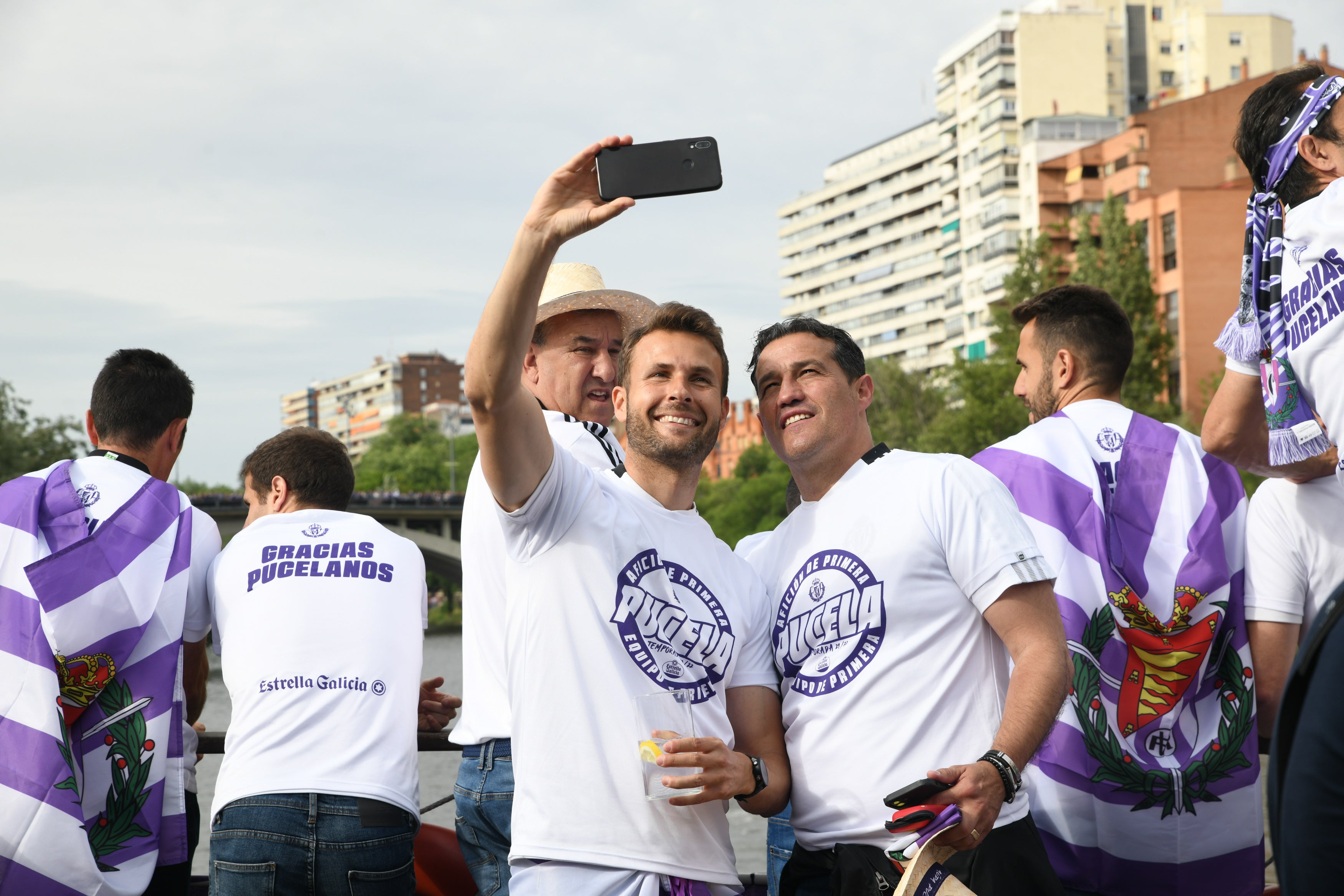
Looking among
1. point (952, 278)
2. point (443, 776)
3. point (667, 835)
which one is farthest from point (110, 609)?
point (952, 278)

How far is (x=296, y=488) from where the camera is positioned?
423cm

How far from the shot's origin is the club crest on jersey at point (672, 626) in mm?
3006

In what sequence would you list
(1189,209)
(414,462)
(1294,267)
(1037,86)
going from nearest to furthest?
(1294,267), (1189,209), (1037,86), (414,462)

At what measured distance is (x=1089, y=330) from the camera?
420 centimetres

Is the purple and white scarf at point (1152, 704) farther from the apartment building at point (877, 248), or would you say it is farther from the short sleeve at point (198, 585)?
the apartment building at point (877, 248)

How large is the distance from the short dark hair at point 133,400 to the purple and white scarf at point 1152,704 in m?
2.71

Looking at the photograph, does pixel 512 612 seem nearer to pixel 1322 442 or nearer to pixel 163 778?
pixel 163 778

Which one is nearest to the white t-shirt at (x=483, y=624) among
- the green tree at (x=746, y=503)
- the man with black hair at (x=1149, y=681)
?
the man with black hair at (x=1149, y=681)

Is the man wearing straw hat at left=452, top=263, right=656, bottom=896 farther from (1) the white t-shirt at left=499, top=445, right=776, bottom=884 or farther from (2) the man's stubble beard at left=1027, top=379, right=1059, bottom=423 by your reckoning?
(2) the man's stubble beard at left=1027, top=379, right=1059, bottom=423

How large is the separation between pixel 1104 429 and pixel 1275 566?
2.05ft

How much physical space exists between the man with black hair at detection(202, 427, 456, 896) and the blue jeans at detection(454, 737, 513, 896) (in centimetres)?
40

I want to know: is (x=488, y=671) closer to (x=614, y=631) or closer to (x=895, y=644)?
(x=614, y=631)

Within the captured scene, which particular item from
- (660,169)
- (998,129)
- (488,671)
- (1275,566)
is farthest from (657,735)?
(998,129)

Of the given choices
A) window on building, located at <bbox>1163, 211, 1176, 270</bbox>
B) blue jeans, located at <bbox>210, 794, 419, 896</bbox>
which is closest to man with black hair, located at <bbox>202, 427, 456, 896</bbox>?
blue jeans, located at <bbox>210, 794, 419, 896</bbox>
